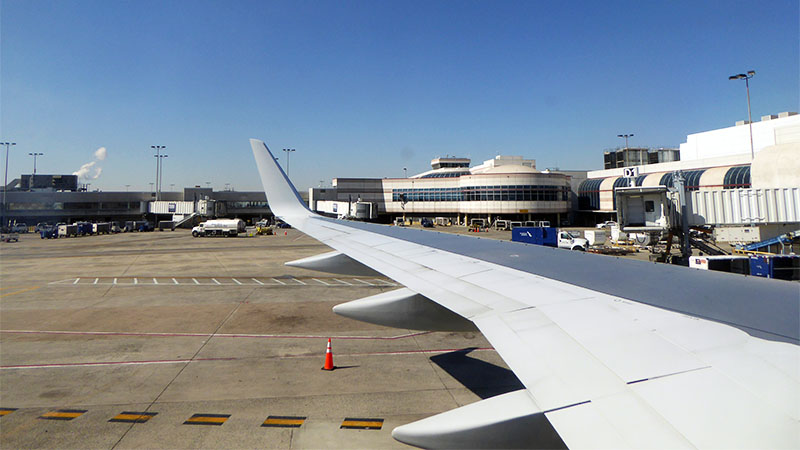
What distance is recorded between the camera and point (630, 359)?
2.28 m

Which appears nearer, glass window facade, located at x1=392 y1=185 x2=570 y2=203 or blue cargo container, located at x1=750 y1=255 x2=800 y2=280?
blue cargo container, located at x1=750 y1=255 x2=800 y2=280

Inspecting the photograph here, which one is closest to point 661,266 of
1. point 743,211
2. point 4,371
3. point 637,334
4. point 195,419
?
point 637,334

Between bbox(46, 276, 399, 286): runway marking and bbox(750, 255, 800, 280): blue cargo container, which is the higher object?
bbox(750, 255, 800, 280): blue cargo container

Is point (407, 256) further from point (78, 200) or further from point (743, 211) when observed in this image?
point (78, 200)

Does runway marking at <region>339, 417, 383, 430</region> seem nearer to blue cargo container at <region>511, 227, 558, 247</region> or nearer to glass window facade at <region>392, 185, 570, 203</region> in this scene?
blue cargo container at <region>511, 227, 558, 247</region>

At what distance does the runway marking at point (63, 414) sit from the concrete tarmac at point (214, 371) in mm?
23

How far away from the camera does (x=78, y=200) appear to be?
80.4m

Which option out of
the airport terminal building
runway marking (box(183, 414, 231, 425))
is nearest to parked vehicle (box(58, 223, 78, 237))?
the airport terminal building

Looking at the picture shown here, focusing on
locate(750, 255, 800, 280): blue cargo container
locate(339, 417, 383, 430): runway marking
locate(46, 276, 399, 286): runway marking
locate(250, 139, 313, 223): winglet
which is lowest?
locate(339, 417, 383, 430): runway marking

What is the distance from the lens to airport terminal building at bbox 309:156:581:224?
69188 mm

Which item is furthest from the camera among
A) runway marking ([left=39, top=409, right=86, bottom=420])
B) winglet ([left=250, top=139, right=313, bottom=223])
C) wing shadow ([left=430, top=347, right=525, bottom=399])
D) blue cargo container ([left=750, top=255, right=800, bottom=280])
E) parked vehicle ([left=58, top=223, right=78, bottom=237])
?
parked vehicle ([left=58, top=223, right=78, bottom=237])

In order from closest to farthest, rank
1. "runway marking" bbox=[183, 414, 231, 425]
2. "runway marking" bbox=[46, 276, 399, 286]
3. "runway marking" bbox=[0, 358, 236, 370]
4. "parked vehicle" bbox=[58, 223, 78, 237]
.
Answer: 1. "runway marking" bbox=[183, 414, 231, 425]
2. "runway marking" bbox=[0, 358, 236, 370]
3. "runway marking" bbox=[46, 276, 399, 286]
4. "parked vehicle" bbox=[58, 223, 78, 237]

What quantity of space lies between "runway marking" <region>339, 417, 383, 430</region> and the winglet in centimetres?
767

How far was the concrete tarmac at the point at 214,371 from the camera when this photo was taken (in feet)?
21.7
